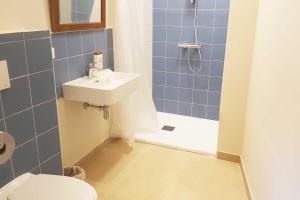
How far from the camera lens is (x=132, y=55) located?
271 cm

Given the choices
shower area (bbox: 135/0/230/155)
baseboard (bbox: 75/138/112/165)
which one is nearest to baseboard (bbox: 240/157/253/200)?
shower area (bbox: 135/0/230/155)

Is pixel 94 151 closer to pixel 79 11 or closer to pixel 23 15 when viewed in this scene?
pixel 79 11

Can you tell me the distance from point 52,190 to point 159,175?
3.83ft

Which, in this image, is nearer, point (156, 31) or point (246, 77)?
point (246, 77)

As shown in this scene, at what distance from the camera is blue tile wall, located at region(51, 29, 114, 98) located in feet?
6.73

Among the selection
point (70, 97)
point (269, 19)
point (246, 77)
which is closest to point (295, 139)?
point (269, 19)

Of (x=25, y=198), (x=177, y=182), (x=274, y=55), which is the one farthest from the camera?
(x=177, y=182)

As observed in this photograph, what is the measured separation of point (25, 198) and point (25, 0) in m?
1.15

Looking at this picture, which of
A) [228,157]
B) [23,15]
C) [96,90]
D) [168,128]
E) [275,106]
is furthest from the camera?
[168,128]

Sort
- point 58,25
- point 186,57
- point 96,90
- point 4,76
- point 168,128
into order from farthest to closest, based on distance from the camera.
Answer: point 186,57, point 168,128, point 96,90, point 58,25, point 4,76

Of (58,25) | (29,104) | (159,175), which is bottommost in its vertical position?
(159,175)

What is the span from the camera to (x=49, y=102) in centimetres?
171

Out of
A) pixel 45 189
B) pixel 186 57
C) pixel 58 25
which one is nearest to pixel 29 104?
pixel 45 189

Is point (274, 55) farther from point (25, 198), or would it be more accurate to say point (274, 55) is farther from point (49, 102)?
point (25, 198)
